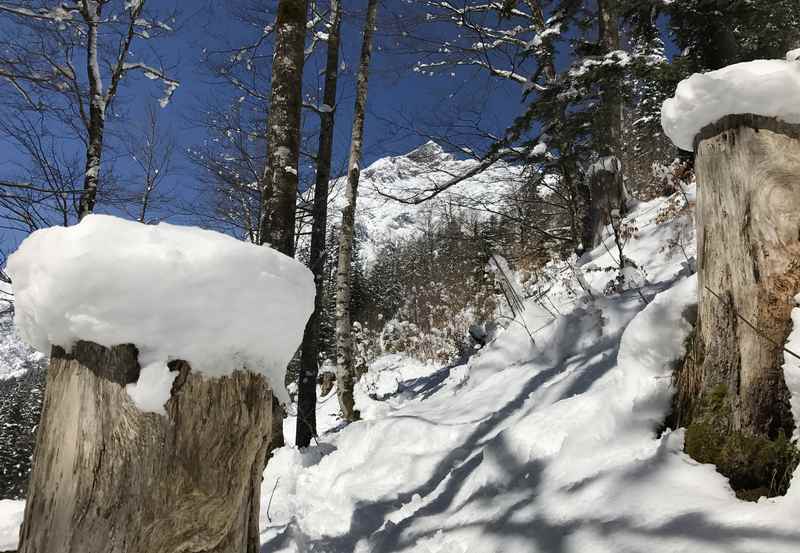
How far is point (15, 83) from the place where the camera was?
5.45 m

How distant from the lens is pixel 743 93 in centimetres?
145

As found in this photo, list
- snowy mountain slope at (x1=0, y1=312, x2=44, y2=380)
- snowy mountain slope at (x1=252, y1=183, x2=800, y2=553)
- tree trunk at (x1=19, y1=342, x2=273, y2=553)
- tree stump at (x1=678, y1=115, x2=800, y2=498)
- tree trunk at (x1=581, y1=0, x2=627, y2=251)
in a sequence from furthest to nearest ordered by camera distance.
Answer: snowy mountain slope at (x1=0, y1=312, x2=44, y2=380) → tree trunk at (x1=581, y1=0, x2=627, y2=251) → tree stump at (x1=678, y1=115, x2=800, y2=498) → snowy mountain slope at (x1=252, y1=183, x2=800, y2=553) → tree trunk at (x1=19, y1=342, x2=273, y2=553)

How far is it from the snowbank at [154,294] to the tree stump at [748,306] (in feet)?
4.60

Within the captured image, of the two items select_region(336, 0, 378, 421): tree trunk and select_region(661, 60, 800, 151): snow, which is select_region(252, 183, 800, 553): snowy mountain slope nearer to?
select_region(661, 60, 800, 151): snow

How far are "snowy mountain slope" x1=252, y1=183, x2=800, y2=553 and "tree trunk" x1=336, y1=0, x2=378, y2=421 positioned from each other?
215 centimetres

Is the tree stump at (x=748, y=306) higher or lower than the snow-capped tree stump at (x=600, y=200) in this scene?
lower

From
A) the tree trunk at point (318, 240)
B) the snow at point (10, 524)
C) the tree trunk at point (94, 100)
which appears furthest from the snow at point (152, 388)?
the tree trunk at point (94, 100)

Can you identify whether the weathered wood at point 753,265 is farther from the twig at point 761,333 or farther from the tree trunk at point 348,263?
the tree trunk at point 348,263

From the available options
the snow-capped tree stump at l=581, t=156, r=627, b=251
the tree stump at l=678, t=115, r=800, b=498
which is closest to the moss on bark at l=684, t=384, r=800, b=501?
the tree stump at l=678, t=115, r=800, b=498

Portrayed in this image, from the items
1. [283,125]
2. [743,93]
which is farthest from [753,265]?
[283,125]

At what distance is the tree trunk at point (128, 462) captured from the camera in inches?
36.9

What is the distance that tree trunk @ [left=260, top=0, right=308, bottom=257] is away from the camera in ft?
11.6

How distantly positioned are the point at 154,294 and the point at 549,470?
5.07ft

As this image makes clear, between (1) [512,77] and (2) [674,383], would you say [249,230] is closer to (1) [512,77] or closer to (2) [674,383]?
(1) [512,77]
